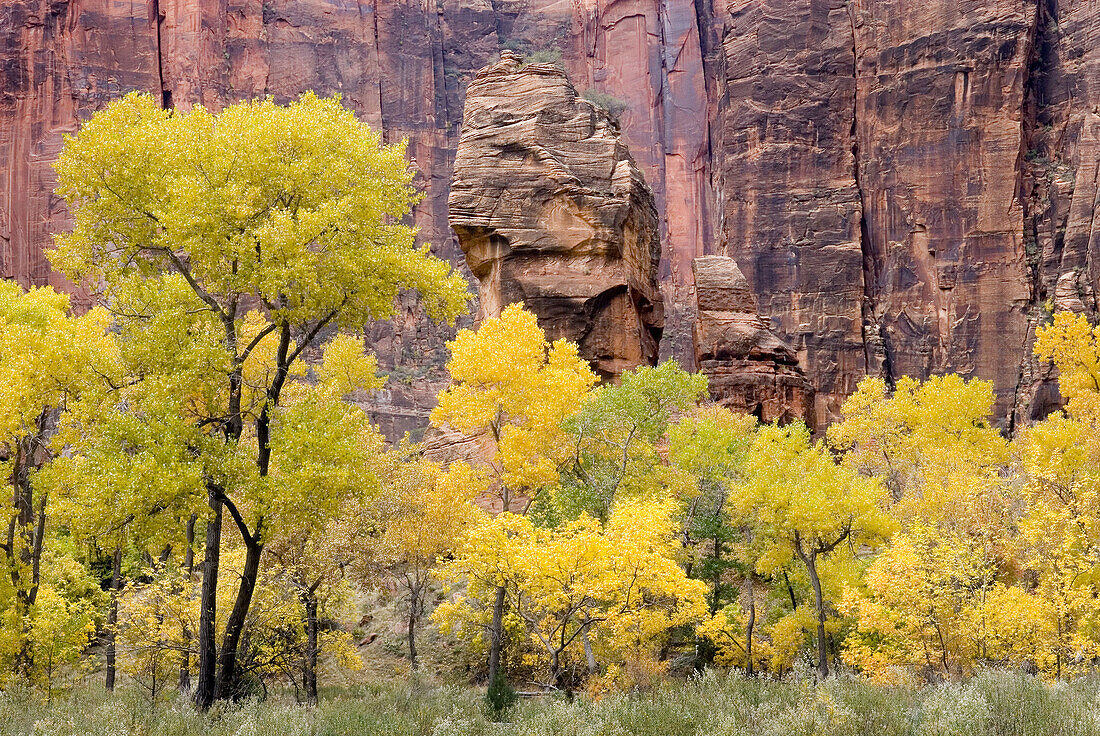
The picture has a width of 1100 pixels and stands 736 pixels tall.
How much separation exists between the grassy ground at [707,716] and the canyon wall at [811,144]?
1946 inches

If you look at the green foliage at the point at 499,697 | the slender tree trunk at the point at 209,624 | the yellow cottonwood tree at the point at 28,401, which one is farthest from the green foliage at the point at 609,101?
the slender tree trunk at the point at 209,624

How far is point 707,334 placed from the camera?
4553cm

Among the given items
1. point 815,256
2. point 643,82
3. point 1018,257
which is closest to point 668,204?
point 643,82

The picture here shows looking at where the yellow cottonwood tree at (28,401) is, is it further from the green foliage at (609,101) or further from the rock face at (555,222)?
the green foliage at (609,101)

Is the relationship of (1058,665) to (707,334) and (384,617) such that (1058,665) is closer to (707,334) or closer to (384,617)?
(384,617)

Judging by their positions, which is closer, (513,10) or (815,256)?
(815,256)

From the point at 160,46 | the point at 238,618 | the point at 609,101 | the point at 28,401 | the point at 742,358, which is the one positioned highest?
the point at 160,46

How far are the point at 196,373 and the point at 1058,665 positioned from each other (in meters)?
17.1

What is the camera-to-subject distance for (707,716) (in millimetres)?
12844

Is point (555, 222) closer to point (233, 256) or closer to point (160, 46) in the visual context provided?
point (233, 256)

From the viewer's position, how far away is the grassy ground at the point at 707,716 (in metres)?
11.1

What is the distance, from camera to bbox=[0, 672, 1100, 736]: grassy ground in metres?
11.1

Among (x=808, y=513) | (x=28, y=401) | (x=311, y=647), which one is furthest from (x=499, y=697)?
(x=28, y=401)

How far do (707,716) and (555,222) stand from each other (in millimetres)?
25697
